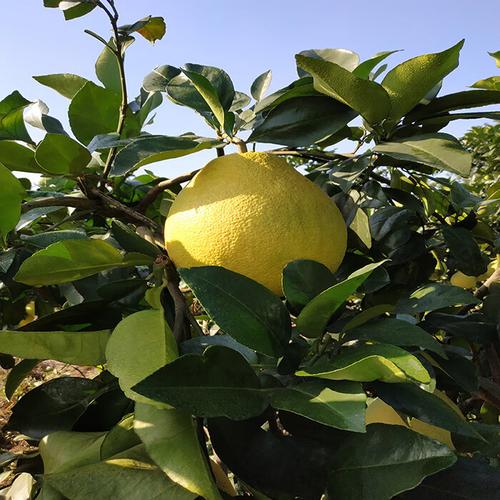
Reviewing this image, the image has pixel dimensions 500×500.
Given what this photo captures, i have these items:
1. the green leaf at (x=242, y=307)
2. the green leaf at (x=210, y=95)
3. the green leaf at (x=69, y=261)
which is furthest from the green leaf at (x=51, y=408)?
the green leaf at (x=210, y=95)

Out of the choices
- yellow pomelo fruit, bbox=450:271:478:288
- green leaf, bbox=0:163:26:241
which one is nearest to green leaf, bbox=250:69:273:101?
green leaf, bbox=0:163:26:241

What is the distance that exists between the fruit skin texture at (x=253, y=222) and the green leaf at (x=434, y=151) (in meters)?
0.10

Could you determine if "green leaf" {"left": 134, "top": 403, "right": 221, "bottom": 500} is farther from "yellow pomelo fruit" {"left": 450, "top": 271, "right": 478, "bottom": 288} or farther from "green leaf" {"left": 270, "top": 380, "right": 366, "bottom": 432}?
"yellow pomelo fruit" {"left": 450, "top": 271, "right": 478, "bottom": 288}

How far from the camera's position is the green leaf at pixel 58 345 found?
0.51 m

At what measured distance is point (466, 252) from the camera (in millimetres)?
991

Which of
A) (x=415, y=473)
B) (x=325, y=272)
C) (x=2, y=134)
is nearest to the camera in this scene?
(x=415, y=473)

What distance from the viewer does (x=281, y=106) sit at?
0.68 metres

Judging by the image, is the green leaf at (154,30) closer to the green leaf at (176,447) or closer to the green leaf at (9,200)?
the green leaf at (9,200)

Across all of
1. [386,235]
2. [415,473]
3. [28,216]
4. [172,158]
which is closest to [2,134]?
[28,216]

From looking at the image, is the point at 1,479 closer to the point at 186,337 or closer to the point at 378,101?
the point at 186,337

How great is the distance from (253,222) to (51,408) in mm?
297

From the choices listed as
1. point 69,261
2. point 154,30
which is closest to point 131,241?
point 69,261

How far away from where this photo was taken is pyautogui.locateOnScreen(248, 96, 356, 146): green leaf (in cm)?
67

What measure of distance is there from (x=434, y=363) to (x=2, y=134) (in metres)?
0.70
